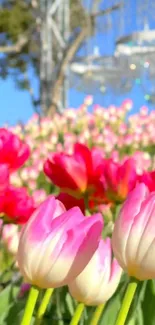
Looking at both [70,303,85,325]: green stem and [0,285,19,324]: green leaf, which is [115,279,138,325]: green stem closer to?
[70,303,85,325]: green stem

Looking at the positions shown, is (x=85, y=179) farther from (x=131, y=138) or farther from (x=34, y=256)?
(x=131, y=138)

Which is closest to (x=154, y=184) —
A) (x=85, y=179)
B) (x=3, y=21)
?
(x=85, y=179)

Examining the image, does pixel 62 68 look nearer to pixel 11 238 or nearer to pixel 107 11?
pixel 107 11

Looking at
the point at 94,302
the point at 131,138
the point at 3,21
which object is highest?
the point at 3,21

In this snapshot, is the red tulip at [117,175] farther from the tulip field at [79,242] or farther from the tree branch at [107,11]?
the tree branch at [107,11]

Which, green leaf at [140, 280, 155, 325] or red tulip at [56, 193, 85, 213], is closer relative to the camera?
green leaf at [140, 280, 155, 325]

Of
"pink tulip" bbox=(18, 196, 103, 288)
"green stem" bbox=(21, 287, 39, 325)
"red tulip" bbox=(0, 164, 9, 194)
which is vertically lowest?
"green stem" bbox=(21, 287, 39, 325)

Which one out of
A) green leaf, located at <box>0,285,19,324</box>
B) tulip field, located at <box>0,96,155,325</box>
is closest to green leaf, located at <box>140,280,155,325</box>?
tulip field, located at <box>0,96,155,325</box>
